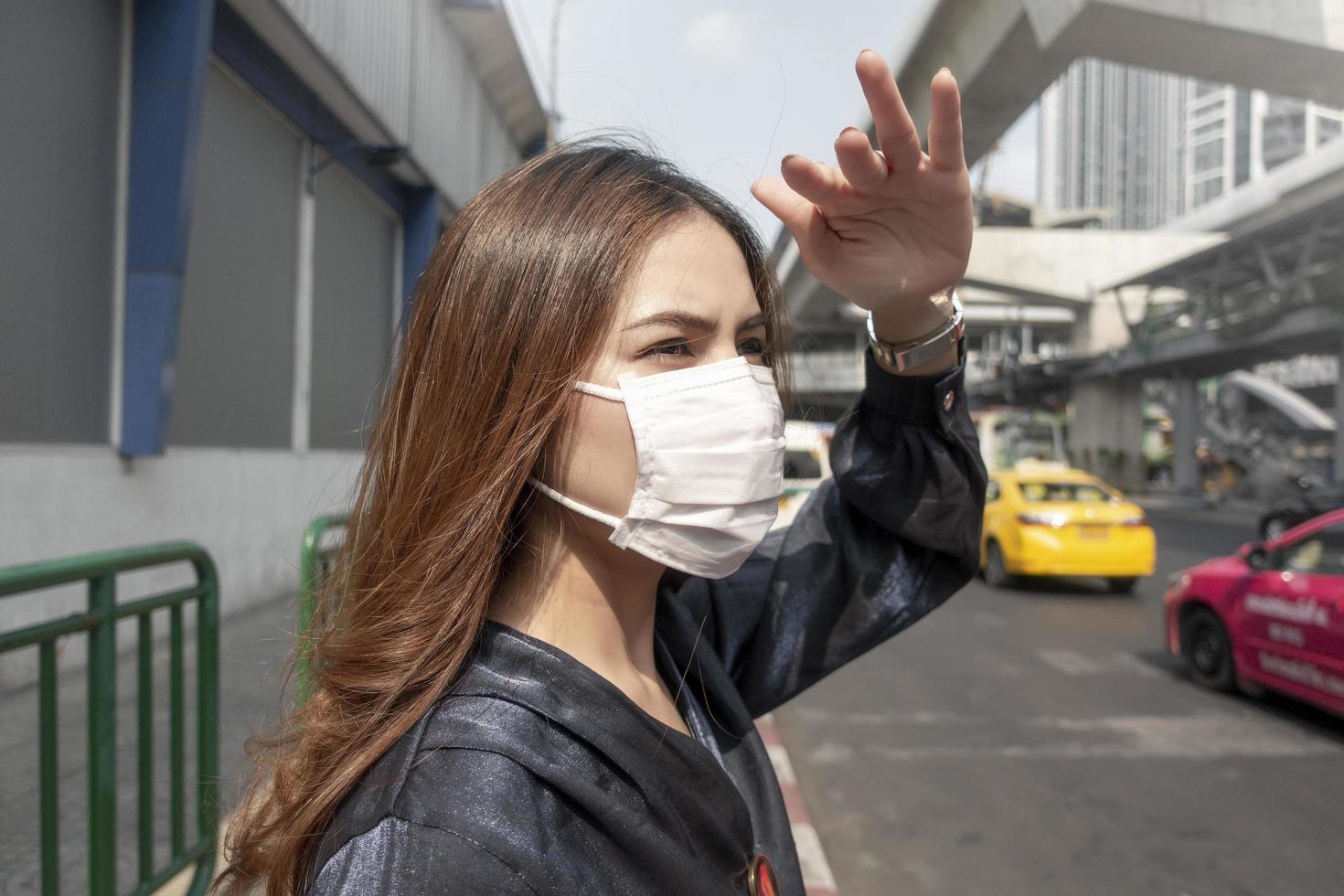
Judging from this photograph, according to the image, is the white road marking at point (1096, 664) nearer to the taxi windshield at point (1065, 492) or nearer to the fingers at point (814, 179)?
the taxi windshield at point (1065, 492)

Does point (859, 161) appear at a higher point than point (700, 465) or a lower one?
higher

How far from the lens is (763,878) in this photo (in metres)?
1.23

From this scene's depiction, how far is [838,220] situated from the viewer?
1.39m

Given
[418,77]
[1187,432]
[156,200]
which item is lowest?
[1187,432]

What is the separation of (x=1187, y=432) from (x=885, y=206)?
1310 inches

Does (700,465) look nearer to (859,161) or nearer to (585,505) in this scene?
(585,505)

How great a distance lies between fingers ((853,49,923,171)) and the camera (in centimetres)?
104

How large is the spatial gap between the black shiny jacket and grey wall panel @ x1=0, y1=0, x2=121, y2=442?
5.81m

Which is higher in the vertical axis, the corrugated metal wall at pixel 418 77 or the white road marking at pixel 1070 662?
the corrugated metal wall at pixel 418 77

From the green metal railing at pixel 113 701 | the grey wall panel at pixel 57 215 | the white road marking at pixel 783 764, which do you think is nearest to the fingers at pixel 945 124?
the green metal railing at pixel 113 701

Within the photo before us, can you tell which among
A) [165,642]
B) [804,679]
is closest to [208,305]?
[165,642]

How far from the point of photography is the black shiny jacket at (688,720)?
898 mm

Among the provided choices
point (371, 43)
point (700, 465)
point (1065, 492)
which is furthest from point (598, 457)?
point (371, 43)

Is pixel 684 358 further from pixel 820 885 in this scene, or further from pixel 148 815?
pixel 820 885
